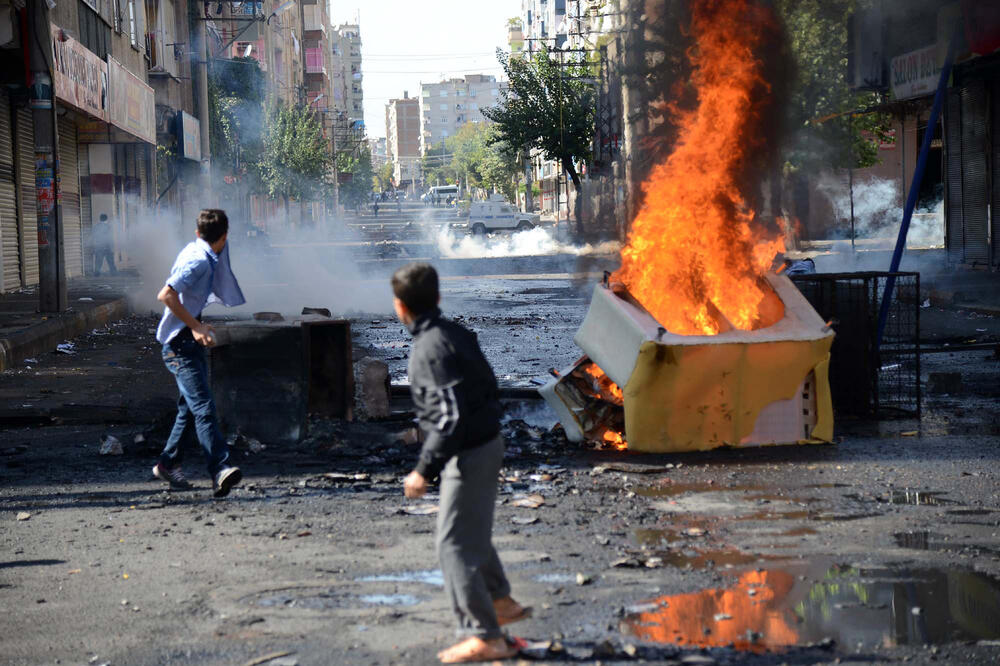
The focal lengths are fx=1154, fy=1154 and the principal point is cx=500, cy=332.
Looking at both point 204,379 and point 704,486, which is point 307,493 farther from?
point 704,486

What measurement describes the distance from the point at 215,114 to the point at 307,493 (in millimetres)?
45678

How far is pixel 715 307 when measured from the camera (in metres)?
8.62

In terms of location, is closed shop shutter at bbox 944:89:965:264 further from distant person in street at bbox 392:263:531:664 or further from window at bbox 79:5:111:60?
distant person in street at bbox 392:263:531:664

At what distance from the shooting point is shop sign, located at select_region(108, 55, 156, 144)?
26.1m

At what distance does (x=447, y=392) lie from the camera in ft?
13.1

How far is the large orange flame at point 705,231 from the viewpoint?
8.63 metres

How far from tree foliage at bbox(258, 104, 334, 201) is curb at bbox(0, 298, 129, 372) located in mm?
45939

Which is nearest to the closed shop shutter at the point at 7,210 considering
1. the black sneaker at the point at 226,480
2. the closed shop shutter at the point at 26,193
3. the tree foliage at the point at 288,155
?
the closed shop shutter at the point at 26,193

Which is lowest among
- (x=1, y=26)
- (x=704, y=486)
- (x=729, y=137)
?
→ (x=704, y=486)

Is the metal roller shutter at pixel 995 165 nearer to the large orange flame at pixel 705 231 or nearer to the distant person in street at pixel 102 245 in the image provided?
the large orange flame at pixel 705 231

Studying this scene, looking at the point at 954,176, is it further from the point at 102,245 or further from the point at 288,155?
the point at 288,155

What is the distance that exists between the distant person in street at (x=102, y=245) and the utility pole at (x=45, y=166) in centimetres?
1431

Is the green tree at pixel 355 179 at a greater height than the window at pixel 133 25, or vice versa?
the green tree at pixel 355 179

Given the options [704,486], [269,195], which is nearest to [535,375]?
[704,486]
